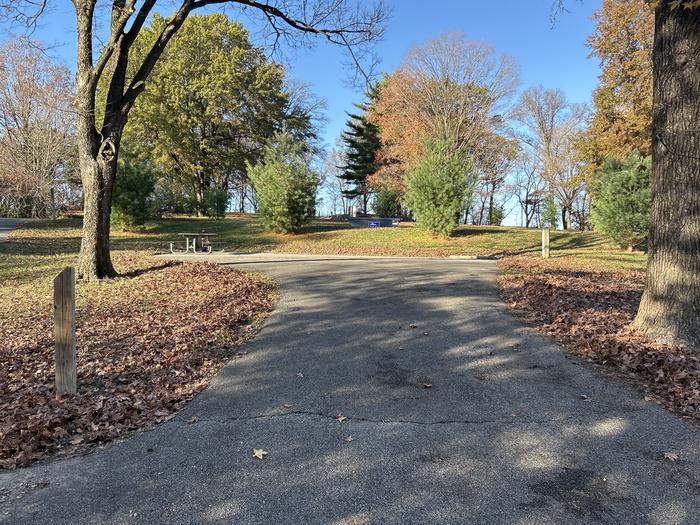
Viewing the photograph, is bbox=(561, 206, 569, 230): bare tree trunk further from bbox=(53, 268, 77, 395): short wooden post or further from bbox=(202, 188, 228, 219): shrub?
bbox=(53, 268, 77, 395): short wooden post

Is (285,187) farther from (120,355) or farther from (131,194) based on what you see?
(120,355)

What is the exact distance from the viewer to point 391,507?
2400mm

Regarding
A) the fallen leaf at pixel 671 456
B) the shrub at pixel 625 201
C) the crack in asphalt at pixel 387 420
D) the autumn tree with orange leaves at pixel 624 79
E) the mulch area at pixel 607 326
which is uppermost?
the autumn tree with orange leaves at pixel 624 79

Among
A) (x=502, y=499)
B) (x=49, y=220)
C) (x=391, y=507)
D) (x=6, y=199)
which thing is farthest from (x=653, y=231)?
(x=6, y=199)

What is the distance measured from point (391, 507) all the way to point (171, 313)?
5.41 m

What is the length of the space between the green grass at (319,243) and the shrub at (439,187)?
1.07m

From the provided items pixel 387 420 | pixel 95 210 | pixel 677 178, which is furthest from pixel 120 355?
pixel 677 178

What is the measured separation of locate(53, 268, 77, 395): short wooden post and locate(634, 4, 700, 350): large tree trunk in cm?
604

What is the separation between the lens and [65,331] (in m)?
3.87

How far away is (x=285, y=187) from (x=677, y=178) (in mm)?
16819

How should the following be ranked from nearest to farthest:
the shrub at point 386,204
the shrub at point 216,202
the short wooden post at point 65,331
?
the short wooden post at point 65,331, the shrub at point 216,202, the shrub at point 386,204

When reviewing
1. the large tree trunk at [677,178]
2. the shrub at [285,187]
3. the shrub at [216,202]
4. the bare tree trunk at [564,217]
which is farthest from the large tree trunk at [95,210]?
the bare tree trunk at [564,217]

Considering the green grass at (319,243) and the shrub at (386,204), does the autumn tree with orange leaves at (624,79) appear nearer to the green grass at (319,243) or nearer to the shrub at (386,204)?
the green grass at (319,243)

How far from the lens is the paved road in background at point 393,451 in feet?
7.84
